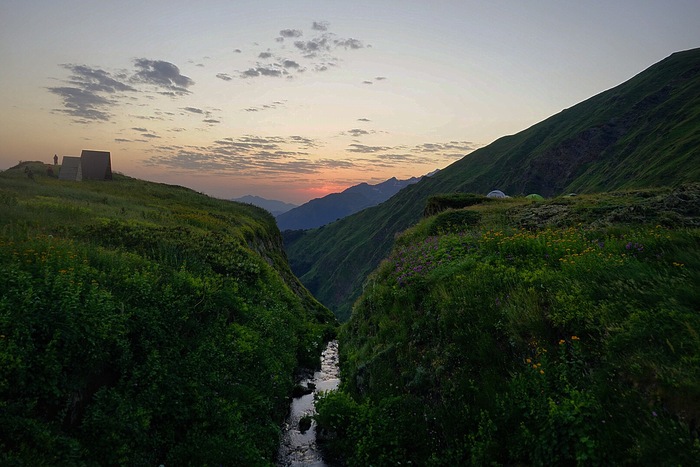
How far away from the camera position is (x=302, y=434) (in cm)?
1262

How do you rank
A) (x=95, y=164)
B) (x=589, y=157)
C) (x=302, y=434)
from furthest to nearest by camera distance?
1. (x=589, y=157)
2. (x=95, y=164)
3. (x=302, y=434)

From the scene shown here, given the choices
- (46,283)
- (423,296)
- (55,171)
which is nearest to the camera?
(46,283)

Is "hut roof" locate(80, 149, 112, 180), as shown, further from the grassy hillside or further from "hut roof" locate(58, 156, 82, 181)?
the grassy hillside

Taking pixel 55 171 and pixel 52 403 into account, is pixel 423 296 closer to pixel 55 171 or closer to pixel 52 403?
pixel 52 403

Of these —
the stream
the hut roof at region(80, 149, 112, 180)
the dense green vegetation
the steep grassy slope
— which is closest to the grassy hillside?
the stream

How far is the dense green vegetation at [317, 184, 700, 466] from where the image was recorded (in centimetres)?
595

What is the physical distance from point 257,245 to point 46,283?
26.4 meters

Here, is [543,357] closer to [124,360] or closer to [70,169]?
[124,360]

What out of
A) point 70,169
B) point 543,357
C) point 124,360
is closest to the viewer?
point 543,357

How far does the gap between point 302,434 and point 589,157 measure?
165 m

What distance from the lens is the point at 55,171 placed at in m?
60.2

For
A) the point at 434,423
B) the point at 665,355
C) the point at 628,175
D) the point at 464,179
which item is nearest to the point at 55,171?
the point at 434,423

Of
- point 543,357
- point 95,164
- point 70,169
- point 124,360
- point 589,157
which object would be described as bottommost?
point 124,360

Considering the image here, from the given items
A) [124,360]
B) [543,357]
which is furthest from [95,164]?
[543,357]
